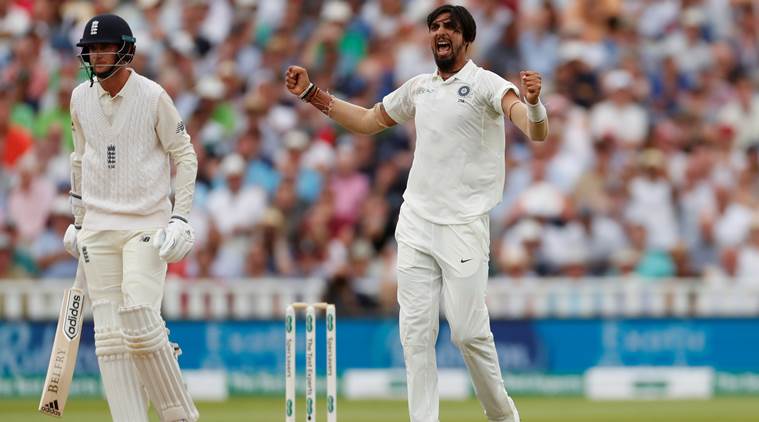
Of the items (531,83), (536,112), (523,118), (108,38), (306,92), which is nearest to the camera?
(531,83)

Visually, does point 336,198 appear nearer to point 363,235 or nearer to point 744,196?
point 363,235

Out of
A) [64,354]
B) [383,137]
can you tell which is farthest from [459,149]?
[383,137]

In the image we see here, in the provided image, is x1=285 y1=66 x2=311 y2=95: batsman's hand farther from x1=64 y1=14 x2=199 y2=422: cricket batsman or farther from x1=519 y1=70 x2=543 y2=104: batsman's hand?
x1=519 y1=70 x2=543 y2=104: batsman's hand

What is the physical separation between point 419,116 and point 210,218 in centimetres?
686

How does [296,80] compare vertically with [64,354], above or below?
above

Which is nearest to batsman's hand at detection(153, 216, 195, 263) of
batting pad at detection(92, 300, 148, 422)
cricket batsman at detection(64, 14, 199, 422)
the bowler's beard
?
cricket batsman at detection(64, 14, 199, 422)

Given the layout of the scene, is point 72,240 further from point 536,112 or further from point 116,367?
point 536,112

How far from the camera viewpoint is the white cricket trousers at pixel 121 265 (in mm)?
8648

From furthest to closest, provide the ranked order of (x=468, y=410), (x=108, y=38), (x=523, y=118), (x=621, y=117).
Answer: (x=621, y=117)
(x=468, y=410)
(x=108, y=38)
(x=523, y=118)

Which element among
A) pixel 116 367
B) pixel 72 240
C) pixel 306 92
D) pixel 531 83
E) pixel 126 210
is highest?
pixel 306 92

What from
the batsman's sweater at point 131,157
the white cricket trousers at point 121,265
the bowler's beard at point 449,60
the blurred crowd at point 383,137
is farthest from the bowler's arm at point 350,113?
the blurred crowd at point 383,137

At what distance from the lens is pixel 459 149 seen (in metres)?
8.73

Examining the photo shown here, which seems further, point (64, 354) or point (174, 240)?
point (64, 354)

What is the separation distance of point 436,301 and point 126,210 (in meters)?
1.55
